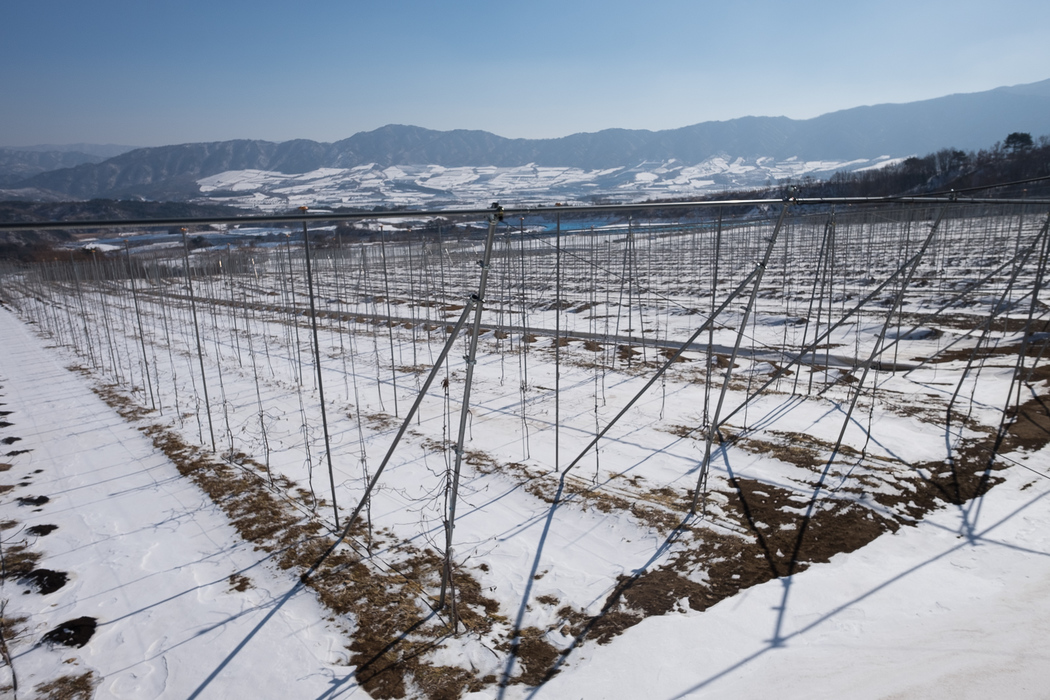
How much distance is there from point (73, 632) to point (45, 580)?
34.8 inches

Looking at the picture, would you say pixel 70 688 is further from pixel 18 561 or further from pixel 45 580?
pixel 18 561

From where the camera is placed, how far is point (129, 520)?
187 inches

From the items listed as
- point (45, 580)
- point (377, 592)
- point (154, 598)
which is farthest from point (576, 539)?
point (45, 580)

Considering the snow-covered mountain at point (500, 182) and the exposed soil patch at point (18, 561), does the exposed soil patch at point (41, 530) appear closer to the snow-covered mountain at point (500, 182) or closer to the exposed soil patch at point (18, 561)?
the exposed soil patch at point (18, 561)

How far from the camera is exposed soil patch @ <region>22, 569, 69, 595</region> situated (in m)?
3.83

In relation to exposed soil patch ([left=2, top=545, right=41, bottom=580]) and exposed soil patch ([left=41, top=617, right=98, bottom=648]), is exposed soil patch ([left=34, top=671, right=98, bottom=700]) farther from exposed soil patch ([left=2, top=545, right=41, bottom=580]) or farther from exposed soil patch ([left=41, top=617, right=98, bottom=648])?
exposed soil patch ([left=2, top=545, right=41, bottom=580])

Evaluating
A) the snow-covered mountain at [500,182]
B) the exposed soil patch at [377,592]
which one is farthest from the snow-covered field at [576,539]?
the snow-covered mountain at [500,182]

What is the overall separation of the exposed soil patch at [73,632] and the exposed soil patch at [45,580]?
57 cm

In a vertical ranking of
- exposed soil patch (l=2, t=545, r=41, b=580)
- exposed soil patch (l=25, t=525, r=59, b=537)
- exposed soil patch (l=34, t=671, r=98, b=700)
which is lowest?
exposed soil patch (l=25, t=525, r=59, b=537)

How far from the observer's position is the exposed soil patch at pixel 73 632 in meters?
3.27

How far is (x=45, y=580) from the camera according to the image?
12.9ft

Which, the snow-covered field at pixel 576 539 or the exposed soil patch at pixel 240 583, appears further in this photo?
the exposed soil patch at pixel 240 583

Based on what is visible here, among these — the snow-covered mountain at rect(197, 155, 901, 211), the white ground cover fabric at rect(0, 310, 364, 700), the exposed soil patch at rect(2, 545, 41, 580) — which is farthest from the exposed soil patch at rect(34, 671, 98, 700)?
the snow-covered mountain at rect(197, 155, 901, 211)

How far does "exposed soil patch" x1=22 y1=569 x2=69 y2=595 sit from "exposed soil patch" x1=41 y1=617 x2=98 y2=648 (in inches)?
22.3
